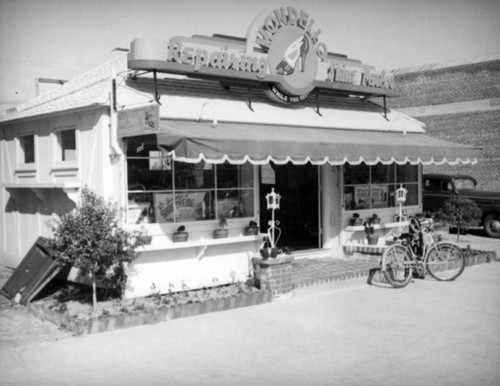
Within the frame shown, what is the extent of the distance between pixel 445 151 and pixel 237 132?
4.79m

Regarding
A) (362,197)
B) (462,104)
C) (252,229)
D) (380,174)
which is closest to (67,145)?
(252,229)

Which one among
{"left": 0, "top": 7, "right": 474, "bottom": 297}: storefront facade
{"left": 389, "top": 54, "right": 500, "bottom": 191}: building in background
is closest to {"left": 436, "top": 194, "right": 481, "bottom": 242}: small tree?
{"left": 0, "top": 7, "right": 474, "bottom": 297}: storefront facade

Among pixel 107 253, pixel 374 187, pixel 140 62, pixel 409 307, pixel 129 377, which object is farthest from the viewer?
pixel 374 187

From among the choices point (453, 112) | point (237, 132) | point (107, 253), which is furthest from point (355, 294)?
point (453, 112)

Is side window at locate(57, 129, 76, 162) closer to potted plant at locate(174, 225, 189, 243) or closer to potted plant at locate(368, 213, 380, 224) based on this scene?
potted plant at locate(174, 225, 189, 243)

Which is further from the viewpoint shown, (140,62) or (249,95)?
(249,95)

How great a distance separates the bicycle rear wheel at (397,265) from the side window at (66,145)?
538cm

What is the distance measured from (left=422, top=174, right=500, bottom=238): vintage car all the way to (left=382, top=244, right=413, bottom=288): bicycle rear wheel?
28.8 feet

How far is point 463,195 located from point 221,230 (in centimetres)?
1092

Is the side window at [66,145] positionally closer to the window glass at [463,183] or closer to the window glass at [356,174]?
the window glass at [356,174]

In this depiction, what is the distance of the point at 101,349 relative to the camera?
20.9ft

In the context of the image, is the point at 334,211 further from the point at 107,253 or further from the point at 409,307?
the point at 107,253

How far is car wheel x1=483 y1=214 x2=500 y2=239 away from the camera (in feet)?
56.8

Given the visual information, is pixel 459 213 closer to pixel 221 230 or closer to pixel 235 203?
pixel 235 203
